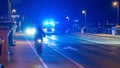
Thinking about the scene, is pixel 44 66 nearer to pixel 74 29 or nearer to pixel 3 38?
pixel 3 38

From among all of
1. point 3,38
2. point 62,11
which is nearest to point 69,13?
point 62,11

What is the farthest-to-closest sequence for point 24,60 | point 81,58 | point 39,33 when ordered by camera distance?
point 39,33 < point 81,58 < point 24,60

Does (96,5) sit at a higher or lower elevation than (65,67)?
higher

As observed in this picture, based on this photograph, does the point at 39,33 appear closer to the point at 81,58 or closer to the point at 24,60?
the point at 81,58

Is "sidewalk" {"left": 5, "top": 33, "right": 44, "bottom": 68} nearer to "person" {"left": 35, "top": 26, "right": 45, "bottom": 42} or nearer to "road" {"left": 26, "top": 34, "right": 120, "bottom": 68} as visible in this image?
"road" {"left": 26, "top": 34, "right": 120, "bottom": 68}

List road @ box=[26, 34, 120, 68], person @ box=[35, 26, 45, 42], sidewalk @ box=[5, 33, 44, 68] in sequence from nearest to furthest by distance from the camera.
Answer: sidewalk @ box=[5, 33, 44, 68], road @ box=[26, 34, 120, 68], person @ box=[35, 26, 45, 42]

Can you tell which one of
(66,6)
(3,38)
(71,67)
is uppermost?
(66,6)

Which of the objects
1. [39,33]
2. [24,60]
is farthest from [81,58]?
[39,33]

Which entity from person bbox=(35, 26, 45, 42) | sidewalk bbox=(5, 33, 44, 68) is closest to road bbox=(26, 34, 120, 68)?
sidewalk bbox=(5, 33, 44, 68)

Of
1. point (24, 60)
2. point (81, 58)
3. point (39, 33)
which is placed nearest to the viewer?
point (24, 60)

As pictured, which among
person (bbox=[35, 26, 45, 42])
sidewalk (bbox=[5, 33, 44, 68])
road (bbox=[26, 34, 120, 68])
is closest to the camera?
sidewalk (bbox=[5, 33, 44, 68])

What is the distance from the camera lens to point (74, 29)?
106562 mm

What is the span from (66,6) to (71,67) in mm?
105281

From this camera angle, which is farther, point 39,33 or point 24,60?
point 39,33
